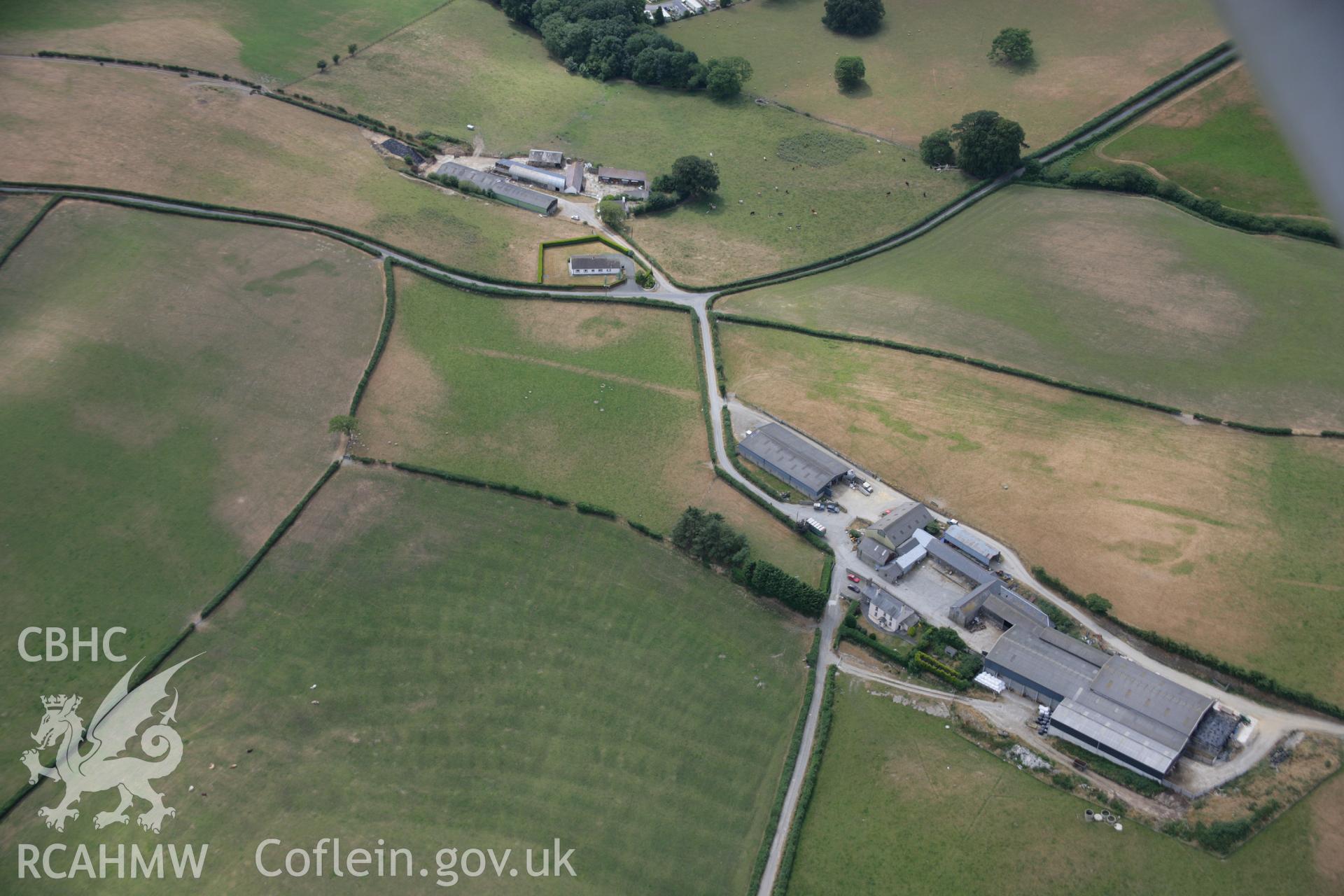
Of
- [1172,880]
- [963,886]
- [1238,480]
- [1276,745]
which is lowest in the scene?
[963,886]

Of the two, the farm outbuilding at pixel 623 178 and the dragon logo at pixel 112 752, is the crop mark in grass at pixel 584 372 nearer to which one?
the farm outbuilding at pixel 623 178

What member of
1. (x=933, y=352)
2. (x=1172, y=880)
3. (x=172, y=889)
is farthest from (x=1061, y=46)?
(x=172, y=889)

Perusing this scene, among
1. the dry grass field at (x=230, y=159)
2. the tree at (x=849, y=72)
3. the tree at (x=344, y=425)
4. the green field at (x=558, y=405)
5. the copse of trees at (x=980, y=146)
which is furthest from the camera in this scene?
the tree at (x=849, y=72)

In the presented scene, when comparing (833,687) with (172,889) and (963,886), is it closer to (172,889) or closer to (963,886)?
(963,886)

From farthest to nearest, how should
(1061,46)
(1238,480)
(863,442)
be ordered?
(1061,46) < (863,442) < (1238,480)

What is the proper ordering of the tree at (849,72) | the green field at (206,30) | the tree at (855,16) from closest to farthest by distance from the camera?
the green field at (206,30)
the tree at (849,72)
the tree at (855,16)

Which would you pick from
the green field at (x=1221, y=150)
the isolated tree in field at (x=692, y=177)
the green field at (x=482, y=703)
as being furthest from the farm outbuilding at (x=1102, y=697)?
the green field at (x=1221, y=150)

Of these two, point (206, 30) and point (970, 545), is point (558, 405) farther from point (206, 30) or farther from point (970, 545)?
point (206, 30)
